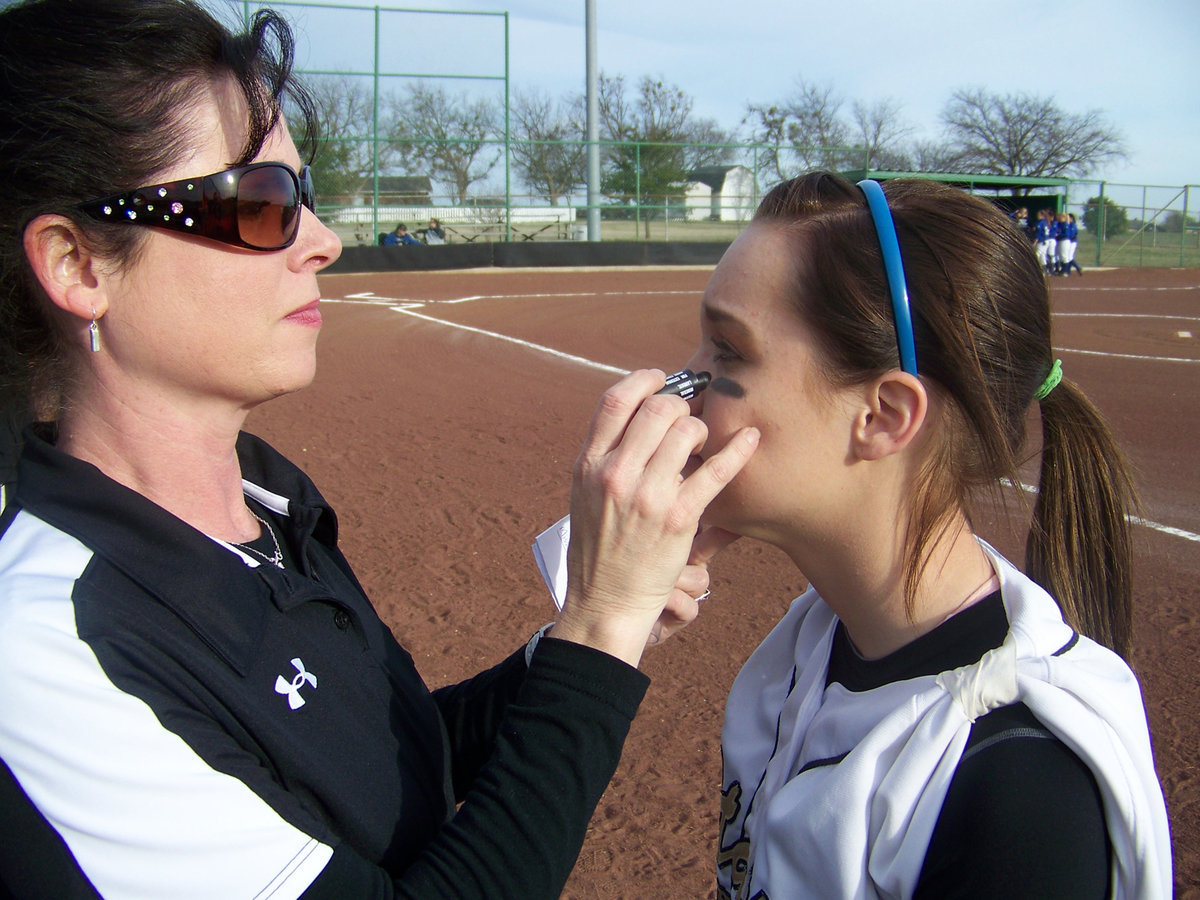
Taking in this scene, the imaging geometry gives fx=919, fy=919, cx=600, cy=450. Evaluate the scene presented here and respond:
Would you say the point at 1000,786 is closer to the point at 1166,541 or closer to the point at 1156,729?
the point at 1156,729

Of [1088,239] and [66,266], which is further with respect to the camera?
[1088,239]

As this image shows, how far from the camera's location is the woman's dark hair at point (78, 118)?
4.64ft

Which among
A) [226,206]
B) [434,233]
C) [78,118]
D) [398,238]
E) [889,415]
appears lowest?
[889,415]

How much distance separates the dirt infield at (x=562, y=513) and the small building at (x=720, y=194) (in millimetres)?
17290

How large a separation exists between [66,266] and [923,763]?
1510 mm

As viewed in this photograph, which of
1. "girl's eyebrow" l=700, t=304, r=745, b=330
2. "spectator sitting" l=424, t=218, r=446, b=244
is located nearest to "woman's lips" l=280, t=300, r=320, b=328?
"girl's eyebrow" l=700, t=304, r=745, b=330

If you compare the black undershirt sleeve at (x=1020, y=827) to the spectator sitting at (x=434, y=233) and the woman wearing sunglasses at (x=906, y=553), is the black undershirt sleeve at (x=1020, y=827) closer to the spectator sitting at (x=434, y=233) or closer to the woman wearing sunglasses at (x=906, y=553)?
the woman wearing sunglasses at (x=906, y=553)

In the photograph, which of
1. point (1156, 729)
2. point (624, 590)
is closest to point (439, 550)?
point (1156, 729)

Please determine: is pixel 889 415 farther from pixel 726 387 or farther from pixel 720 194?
pixel 720 194

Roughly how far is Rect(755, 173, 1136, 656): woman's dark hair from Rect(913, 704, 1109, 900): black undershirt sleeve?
1.47ft

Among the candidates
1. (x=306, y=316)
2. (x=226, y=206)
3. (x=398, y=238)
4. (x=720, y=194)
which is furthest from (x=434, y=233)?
(x=226, y=206)

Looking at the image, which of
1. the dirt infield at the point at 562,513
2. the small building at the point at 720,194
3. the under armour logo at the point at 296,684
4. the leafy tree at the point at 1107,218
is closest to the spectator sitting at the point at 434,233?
the small building at the point at 720,194

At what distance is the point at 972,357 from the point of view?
4.99ft

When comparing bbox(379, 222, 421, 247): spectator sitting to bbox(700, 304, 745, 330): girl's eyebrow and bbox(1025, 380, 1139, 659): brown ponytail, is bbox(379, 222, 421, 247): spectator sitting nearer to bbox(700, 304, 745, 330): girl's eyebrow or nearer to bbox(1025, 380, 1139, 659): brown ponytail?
bbox(700, 304, 745, 330): girl's eyebrow
